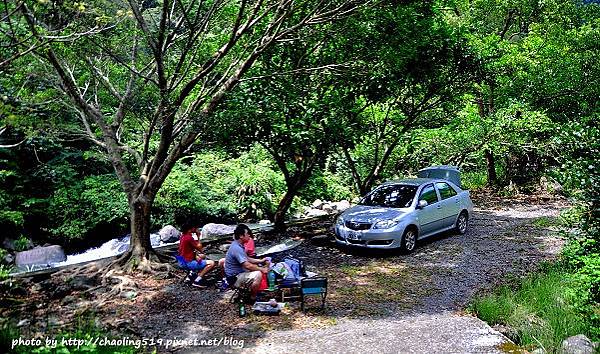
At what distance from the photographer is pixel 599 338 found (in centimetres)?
608

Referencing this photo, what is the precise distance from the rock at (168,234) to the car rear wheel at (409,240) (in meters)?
8.10

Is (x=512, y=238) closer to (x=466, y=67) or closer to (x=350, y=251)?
(x=350, y=251)

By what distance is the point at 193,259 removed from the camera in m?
9.59

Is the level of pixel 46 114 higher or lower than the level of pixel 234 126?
higher

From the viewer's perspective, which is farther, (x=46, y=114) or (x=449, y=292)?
(x=46, y=114)

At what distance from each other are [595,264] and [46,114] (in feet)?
39.8

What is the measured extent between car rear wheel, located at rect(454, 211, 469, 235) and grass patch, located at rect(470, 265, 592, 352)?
160 inches

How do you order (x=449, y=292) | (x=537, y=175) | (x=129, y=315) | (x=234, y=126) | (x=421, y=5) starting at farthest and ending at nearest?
(x=537, y=175), (x=421, y=5), (x=234, y=126), (x=449, y=292), (x=129, y=315)

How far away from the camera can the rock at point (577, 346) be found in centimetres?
577

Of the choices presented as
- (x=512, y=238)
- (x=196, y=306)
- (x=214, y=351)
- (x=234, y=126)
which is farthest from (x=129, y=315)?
(x=512, y=238)

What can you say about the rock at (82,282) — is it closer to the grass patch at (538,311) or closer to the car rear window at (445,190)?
the grass patch at (538,311)

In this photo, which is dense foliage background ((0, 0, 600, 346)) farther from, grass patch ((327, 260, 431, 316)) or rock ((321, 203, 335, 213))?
grass patch ((327, 260, 431, 316))

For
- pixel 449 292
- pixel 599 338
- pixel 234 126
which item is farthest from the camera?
pixel 234 126

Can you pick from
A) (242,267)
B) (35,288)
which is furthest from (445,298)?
(35,288)
